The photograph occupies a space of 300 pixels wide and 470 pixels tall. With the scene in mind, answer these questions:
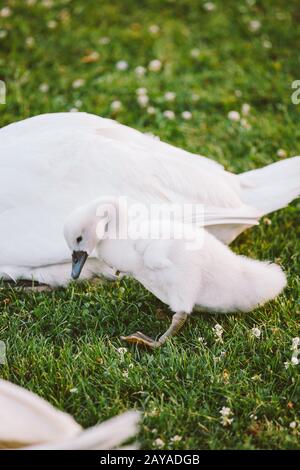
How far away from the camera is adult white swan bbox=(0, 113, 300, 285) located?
346 cm

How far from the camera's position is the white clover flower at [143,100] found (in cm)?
522

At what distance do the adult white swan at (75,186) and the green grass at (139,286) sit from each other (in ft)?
0.93

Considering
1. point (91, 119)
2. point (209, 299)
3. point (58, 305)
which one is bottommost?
point (58, 305)

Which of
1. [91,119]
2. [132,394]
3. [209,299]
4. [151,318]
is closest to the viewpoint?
[132,394]

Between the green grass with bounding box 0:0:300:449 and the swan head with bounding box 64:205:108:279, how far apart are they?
398 millimetres

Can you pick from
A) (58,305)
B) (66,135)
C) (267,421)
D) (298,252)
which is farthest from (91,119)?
(267,421)

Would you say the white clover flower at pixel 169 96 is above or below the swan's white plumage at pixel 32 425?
below

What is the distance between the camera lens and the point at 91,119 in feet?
12.6

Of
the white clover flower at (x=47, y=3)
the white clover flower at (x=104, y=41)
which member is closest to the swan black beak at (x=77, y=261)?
the white clover flower at (x=104, y=41)

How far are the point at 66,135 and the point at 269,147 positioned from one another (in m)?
1.77

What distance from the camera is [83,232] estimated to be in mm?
3125

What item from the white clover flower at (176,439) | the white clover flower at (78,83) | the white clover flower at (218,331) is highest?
the white clover flower at (176,439)

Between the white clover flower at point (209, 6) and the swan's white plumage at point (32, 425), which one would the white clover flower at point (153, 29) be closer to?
the white clover flower at point (209, 6)
